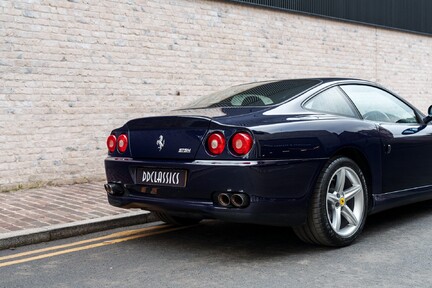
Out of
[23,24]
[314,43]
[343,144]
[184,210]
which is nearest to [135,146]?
[184,210]

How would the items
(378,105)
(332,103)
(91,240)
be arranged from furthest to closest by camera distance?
(378,105) < (91,240) < (332,103)

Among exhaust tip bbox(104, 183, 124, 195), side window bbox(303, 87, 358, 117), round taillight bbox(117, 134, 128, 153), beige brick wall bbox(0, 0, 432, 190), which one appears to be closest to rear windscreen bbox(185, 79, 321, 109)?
side window bbox(303, 87, 358, 117)

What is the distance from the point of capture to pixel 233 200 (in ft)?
14.5

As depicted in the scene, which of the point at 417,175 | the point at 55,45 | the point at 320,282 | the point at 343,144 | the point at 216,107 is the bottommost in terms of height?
the point at 320,282

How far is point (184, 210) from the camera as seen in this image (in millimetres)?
4637

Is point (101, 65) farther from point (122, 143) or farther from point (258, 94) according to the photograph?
point (258, 94)

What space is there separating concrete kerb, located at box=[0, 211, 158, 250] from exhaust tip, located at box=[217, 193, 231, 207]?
1.90 m

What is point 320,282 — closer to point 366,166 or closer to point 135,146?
point 366,166

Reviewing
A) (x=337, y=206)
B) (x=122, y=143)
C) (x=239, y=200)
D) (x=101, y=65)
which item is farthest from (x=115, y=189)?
(x=101, y=65)

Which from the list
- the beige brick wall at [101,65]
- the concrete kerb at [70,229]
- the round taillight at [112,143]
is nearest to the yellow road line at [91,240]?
the concrete kerb at [70,229]

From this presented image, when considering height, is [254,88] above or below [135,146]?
above

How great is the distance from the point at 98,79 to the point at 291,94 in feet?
15.3

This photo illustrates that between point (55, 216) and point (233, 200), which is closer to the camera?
point (233, 200)

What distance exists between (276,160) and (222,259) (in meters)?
0.92
